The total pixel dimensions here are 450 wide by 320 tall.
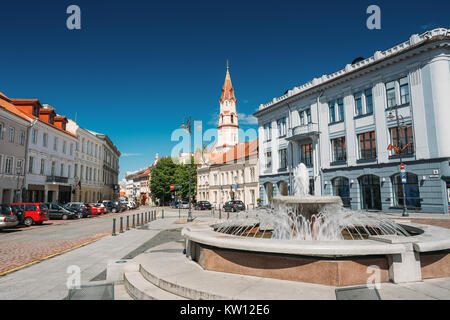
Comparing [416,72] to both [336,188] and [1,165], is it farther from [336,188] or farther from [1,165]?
[1,165]

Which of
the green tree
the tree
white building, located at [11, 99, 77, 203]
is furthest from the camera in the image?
the tree

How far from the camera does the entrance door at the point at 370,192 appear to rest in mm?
26484

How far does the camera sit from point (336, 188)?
30.9 meters

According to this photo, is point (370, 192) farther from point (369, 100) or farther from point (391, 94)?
point (391, 94)

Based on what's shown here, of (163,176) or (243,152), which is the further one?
(163,176)

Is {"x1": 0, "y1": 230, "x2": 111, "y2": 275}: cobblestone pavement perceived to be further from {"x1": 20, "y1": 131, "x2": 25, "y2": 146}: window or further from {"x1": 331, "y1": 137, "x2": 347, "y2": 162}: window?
{"x1": 331, "y1": 137, "x2": 347, "y2": 162}: window

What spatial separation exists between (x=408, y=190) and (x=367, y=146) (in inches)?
216

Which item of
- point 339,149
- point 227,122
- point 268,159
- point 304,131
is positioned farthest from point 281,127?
point 227,122

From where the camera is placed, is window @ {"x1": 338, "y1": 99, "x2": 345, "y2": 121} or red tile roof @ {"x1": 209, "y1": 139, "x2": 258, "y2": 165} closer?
window @ {"x1": 338, "y1": 99, "x2": 345, "y2": 121}

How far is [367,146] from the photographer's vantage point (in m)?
27.6

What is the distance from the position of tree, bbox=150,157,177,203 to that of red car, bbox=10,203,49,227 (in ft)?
183

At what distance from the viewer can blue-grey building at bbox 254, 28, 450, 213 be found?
72.5 feet

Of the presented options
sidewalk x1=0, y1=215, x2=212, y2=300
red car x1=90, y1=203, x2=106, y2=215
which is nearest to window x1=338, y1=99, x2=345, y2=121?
sidewalk x1=0, y1=215, x2=212, y2=300

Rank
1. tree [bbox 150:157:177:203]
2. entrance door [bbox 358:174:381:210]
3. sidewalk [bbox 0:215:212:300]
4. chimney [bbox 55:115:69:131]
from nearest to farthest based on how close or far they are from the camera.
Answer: sidewalk [bbox 0:215:212:300] < entrance door [bbox 358:174:381:210] < chimney [bbox 55:115:69:131] < tree [bbox 150:157:177:203]
